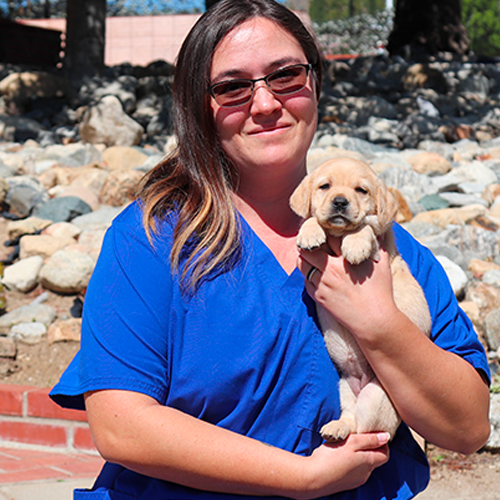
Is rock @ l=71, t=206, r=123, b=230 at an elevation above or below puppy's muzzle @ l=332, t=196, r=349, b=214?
below

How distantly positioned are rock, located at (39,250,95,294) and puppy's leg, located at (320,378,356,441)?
11.3 ft

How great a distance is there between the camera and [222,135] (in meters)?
2.23

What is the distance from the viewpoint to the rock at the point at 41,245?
5.64 metres

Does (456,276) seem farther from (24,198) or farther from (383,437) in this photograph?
(24,198)

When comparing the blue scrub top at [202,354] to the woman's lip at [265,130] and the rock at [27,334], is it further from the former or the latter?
the rock at [27,334]

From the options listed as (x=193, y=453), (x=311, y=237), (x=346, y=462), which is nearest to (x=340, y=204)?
(x=311, y=237)

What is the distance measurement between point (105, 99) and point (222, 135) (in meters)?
7.70

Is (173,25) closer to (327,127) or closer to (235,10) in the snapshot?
(327,127)

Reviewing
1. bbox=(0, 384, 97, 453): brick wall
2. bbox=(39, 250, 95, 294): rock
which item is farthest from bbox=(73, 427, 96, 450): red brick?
bbox=(39, 250, 95, 294): rock

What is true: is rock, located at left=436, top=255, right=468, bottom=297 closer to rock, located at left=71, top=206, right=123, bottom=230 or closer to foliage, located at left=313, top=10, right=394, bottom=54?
rock, located at left=71, top=206, right=123, bottom=230

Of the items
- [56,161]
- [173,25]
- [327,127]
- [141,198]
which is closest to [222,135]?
[141,198]

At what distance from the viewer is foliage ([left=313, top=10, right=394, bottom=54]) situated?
33219 millimetres

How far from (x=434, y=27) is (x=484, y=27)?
1375 inches

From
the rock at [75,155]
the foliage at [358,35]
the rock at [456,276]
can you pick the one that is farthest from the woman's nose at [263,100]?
the foliage at [358,35]
